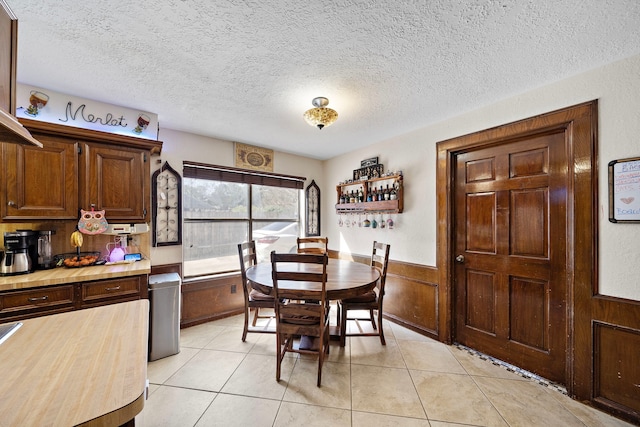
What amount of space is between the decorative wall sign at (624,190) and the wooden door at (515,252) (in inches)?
11.4

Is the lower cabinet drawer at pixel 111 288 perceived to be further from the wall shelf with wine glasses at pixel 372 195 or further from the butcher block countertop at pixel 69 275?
the wall shelf with wine glasses at pixel 372 195

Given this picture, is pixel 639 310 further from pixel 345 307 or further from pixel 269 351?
pixel 269 351

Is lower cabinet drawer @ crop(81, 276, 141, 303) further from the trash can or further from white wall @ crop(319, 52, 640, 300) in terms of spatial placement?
white wall @ crop(319, 52, 640, 300)

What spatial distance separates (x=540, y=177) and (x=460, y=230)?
32.6 inches

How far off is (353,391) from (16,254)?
282 centimetres

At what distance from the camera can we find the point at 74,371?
2.67ft

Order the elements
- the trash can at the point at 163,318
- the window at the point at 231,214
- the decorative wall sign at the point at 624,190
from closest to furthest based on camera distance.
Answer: the decorative wall sign at the point at 624,190 → the trash can at the point at 163,318 → the window at the point at 231,214

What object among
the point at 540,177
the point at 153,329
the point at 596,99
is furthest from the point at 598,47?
the point at 153,329

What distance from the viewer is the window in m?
3.28

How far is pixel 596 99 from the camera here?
1.82 m

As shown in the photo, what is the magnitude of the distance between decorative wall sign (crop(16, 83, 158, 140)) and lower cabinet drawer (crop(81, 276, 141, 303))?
144cm

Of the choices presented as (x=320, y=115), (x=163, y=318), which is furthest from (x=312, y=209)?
(x=163, y=318)

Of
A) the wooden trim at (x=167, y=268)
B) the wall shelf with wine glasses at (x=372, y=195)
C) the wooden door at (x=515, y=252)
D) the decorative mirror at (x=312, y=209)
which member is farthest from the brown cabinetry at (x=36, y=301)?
the wooden door at (x=515, y=252)

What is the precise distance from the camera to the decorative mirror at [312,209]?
14.3ft
